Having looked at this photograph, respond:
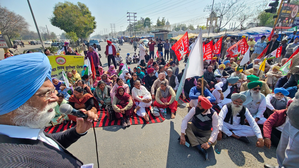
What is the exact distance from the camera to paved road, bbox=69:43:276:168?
237 cm

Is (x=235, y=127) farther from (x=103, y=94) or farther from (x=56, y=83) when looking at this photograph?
(x=56, y=83)

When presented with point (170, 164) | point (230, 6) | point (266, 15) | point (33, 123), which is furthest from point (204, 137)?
point (266, 15)

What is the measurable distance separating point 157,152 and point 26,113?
2411 millimetres

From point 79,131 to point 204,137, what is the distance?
241 cm

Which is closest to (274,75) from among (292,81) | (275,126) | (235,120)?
(292,81)

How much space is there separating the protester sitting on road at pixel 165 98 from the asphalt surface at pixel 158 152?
0.92m

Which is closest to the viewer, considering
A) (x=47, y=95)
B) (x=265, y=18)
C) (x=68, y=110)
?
(x=47, y=95)

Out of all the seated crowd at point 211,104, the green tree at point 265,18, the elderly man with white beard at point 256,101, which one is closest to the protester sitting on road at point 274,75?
the seated crowd at point 211,104

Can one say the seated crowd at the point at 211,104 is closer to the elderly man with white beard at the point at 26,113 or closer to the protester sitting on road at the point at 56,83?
Result: the protester sitting on road at the point at 56,83

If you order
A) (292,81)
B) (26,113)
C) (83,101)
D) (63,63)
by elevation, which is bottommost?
(83,101)

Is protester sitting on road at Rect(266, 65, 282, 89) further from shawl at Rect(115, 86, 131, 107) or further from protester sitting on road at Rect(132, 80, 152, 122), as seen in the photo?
shawl at Rect(115, 86, 131, 107)

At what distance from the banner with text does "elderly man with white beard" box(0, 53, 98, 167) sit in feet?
16.3

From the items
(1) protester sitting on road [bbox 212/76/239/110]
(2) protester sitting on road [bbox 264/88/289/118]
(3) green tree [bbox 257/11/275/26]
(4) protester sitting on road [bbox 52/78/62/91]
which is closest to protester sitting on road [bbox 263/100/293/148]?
(2) protester sitting on road [bbox 264/88/289/118]

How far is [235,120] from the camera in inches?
115
